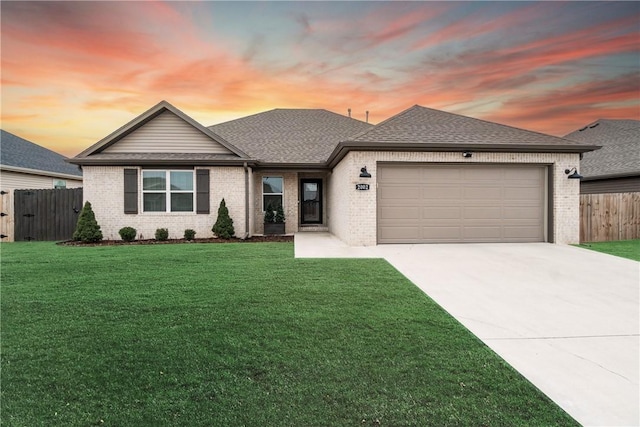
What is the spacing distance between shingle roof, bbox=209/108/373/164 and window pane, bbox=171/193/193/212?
3.21 metres

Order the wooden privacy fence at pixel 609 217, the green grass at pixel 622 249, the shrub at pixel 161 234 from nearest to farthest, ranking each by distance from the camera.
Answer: the green grass at pixel 622 249, the wooden privacy fence at pixel 609 217, the shrub at pixel 161 234

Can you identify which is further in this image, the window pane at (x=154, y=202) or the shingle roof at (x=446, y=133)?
the window pane at (x=154, y=202)

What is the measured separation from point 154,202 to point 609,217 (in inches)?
657

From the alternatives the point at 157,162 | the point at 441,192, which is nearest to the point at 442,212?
the point at 441,192

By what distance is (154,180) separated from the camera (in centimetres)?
1307

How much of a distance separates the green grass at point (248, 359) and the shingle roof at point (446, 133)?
19.8ft

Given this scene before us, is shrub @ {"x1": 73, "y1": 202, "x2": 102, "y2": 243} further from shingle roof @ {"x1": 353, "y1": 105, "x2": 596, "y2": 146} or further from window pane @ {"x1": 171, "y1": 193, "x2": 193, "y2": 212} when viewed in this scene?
→ shingle roof @ {"x1": 353, "y1": 105, "x2": 596, "y2": 146}

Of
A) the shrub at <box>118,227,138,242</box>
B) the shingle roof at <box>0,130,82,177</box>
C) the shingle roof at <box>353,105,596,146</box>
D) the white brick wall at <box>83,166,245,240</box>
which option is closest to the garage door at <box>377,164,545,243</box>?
the shingle roof at <box>353,105,596,146</box>

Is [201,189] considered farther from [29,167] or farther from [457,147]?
[29,167]

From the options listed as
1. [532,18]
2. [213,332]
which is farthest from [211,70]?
[213,332]

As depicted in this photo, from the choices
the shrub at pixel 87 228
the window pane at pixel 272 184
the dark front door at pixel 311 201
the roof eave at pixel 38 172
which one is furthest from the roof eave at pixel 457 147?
the roof eave at pixel 38 172

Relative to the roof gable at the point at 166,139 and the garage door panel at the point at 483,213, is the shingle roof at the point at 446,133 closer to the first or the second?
the garage door panel at the point at 483,213

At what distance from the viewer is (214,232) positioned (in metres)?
12.8

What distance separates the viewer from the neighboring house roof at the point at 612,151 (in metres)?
16.1
